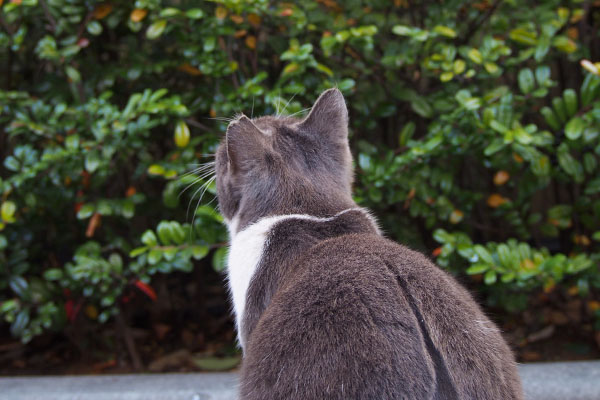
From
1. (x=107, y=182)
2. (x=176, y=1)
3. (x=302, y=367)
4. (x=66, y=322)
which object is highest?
(x=176, y=1)

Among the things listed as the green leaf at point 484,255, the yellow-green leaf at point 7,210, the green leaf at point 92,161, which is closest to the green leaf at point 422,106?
the green leaf at point 484,255

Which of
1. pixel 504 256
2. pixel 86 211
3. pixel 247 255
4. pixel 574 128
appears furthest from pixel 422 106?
pixel 86 211

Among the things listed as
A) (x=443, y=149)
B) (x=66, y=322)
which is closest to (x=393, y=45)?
(x=443, y=149)

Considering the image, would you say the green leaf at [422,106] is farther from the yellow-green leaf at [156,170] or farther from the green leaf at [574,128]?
the yellow-green leaf at [156,170]

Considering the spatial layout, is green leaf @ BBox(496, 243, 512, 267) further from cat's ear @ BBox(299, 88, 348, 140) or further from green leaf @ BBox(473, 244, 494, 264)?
cat's ear @ BBox(299, 88, 348, 140)

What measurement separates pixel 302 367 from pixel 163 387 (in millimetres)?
1212

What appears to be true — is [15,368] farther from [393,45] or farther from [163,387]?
[393,45]

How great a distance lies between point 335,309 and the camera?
4.47 feet

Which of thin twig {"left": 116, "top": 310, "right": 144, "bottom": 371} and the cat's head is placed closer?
the cat's head

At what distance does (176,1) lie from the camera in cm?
267

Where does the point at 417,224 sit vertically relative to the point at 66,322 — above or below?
above

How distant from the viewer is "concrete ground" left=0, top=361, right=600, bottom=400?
2236 mm

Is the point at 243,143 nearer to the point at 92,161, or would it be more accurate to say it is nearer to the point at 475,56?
the point at 92,161

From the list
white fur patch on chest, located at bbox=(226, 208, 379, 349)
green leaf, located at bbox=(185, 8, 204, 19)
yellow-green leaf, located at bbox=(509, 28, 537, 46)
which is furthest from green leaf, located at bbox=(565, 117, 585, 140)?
green leaf, located at bbox=(185, 8, 204, 19)
